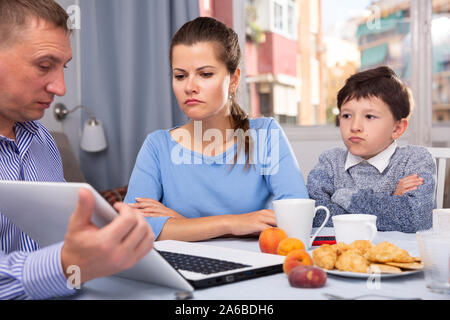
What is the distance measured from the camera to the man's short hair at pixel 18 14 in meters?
1.08

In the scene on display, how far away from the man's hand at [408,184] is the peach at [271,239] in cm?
61

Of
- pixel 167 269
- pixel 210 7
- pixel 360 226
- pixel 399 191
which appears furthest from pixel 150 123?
pixel 167 269

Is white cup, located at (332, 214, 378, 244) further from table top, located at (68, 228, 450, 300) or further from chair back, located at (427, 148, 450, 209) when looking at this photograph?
chair back, located at (427, 148, 450, 209)

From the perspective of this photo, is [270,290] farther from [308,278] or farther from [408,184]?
[408,184]

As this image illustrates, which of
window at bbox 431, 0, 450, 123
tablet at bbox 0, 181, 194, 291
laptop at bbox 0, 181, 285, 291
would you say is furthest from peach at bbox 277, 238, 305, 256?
window at bbox 431, 0, 450, 123

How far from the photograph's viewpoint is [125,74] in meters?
3.50

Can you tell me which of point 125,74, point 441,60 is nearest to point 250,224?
point 125,74

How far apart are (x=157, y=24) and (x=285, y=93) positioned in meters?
1.00

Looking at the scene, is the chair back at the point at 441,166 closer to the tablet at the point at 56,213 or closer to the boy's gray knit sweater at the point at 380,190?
the boy's gray knit sweater at the point at 380,190

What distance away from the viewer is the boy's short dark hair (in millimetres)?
1732

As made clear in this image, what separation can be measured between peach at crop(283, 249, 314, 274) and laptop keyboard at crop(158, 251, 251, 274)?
0.25ft

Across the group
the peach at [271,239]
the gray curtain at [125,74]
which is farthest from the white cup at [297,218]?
the gray curtain at [125,74]

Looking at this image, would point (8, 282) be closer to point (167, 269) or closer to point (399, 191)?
point (167, 269)

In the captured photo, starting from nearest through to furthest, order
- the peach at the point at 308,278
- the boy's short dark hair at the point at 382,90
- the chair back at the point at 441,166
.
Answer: the peach at the point at 308,278 → the boy's short dark hair at the point at 382,90 → the chair back at the point at 441,166
